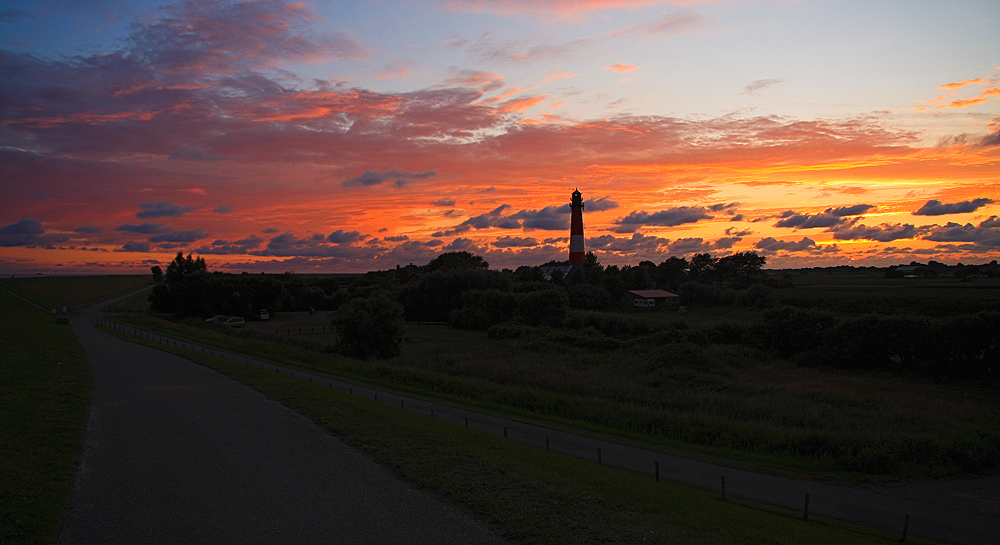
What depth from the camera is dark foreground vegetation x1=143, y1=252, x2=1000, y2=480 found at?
54.7ft

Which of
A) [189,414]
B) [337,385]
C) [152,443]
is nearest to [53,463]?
[152,443]

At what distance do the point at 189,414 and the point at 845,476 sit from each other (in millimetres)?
18920

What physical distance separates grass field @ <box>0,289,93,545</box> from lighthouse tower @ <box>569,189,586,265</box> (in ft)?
199

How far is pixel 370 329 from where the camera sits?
3803 centimetres

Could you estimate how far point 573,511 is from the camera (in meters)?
8.88

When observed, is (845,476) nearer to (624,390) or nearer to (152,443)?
(624,390)

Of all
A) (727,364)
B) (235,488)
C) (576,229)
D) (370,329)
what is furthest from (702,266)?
(235,488)

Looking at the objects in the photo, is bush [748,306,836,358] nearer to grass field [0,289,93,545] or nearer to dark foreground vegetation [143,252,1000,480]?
dark foreground vegetation [143,252,1000,480]

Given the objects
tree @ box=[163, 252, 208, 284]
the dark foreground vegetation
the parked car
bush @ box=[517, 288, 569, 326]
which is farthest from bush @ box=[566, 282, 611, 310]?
tree @ box=[163, 252, 208, 284]

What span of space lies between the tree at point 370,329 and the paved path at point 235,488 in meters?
21.2

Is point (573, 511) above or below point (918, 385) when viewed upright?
above

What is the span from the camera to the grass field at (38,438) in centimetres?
780

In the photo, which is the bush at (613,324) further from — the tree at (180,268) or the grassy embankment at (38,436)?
the tree at (180,268)

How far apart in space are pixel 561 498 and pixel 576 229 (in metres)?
68.5
